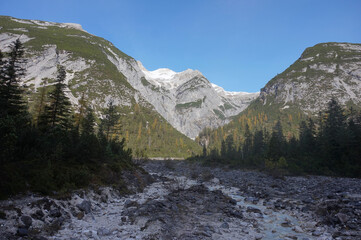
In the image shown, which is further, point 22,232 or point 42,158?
point 42,158

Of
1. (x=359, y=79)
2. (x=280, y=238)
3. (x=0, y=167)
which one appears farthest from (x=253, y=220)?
(x=359, y=79)

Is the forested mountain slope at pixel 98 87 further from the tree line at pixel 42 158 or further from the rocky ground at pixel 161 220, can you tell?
the rocky ground at pixel 161 220

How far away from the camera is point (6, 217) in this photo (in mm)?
6535

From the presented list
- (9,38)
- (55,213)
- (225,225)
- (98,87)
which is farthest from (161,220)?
(9,38)

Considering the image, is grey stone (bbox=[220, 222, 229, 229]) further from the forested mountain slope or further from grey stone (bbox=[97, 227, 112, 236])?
the forested mountain slope

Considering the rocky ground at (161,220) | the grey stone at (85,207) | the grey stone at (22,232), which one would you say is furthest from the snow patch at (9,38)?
the grey stone at (22,232)

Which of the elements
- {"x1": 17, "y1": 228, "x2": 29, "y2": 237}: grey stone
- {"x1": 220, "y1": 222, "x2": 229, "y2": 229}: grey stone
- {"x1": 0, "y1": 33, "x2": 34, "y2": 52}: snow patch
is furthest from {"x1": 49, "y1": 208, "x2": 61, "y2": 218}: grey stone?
{"x1": 0, "y1": 33, "x2": 34, "y2": 52}: snow patch

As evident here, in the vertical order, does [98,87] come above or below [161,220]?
above

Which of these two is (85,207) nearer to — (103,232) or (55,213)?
(55,213)

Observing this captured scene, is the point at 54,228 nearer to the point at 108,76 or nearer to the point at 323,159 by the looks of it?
the point at 323,159

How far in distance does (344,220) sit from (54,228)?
14221mm

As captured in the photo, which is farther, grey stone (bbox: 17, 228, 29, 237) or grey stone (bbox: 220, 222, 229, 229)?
grey stone (bbox: 220, 222, 229, 229)

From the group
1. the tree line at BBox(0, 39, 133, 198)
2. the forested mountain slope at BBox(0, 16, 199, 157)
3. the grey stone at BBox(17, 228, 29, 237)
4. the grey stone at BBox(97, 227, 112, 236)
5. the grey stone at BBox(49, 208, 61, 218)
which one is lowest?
the grey stone at BBox(97, 227, 112, 236)

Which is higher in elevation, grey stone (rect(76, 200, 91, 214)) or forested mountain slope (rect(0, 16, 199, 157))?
forested mountain slope (rect(0, 16, 199, 157))
